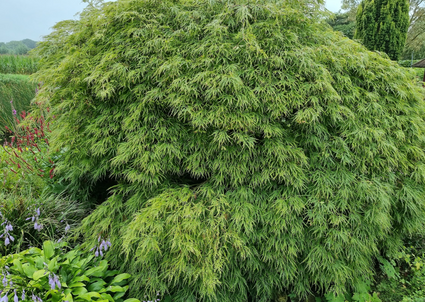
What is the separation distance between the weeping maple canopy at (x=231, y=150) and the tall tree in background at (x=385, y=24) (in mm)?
8804

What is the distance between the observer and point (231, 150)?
6.66 ft

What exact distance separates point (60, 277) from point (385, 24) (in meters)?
11.5

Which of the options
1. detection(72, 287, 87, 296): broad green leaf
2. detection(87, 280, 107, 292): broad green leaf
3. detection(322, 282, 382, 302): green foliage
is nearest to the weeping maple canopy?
detection(322, 282, 382, 302): green foliage

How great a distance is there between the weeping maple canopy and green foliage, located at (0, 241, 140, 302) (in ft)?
0.57

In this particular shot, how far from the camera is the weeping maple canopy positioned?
1937mm

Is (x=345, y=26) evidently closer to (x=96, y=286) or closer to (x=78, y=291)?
(x=96, y=286)

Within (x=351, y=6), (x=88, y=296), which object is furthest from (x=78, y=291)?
(x=351, y=6)

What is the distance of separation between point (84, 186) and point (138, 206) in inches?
37.2

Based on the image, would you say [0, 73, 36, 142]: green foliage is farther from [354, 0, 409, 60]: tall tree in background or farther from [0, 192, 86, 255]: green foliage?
[354, 0, 409, 60]: tall tree in background

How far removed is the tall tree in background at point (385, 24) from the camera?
361 inches

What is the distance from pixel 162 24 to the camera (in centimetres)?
235

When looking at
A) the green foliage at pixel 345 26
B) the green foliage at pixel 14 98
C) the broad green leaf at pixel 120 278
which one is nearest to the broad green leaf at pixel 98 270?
the broad green leaf at pixel 120 278

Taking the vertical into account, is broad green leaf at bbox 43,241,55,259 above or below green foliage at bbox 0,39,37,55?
below

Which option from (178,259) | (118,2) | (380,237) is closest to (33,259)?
(178,259)
